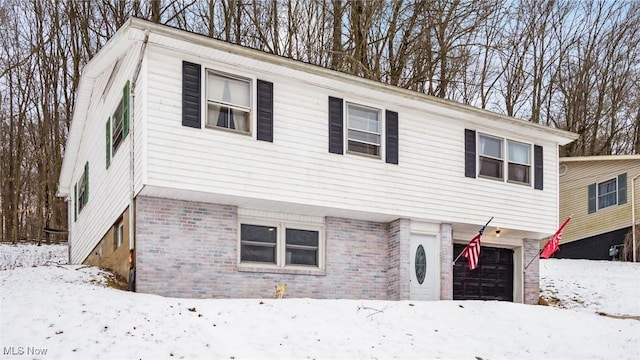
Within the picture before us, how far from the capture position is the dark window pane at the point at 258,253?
13.7m

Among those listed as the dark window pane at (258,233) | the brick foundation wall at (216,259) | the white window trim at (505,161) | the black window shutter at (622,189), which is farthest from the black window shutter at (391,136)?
the black window shutter at (622,189)

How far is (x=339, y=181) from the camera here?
14266 mm

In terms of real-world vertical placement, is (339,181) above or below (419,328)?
above

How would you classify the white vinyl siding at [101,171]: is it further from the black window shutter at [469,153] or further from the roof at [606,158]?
the roof at [606,158]

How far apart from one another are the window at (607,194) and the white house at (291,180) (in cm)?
962

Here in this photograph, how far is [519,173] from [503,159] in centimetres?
69

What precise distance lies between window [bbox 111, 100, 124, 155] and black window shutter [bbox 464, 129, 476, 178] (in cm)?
788

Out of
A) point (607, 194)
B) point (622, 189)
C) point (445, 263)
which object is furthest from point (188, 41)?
point (607, 194)

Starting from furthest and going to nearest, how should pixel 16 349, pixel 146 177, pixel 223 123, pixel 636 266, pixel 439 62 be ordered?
pixel 439 62 < pixel 636 266 < pixel 223 123 < pixel 146 177 < pixel 16 349

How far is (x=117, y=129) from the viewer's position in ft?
46.4

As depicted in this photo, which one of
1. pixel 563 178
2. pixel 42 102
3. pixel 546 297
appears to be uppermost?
pixel 42 102

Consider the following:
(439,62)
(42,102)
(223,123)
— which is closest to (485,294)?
(223,123)

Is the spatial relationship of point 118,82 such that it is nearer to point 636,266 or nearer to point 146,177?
point 146,177

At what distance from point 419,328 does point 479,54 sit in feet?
60.8
